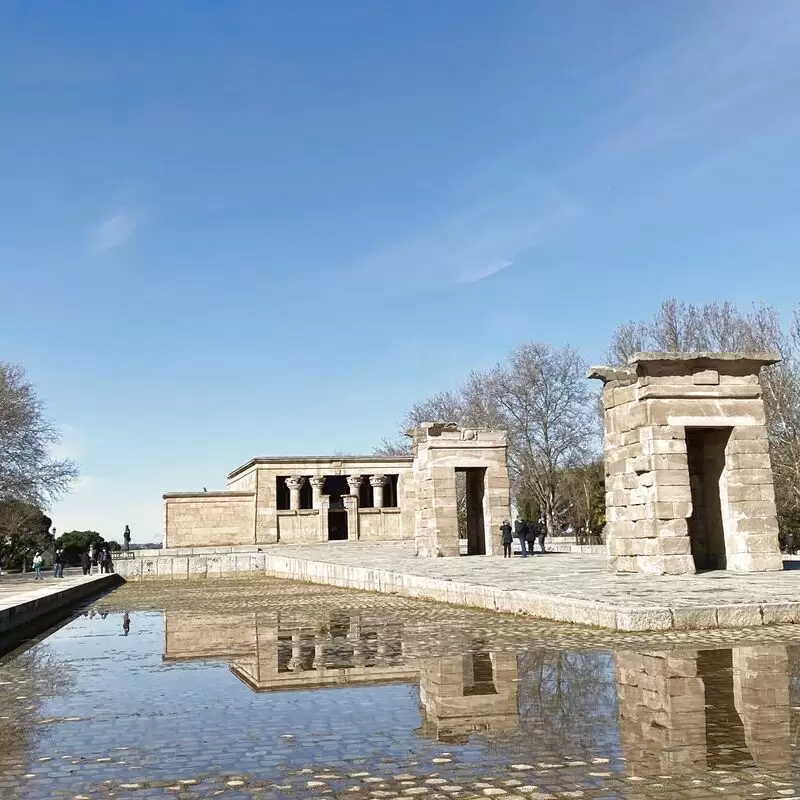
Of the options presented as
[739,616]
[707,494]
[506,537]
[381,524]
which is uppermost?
[707,494]

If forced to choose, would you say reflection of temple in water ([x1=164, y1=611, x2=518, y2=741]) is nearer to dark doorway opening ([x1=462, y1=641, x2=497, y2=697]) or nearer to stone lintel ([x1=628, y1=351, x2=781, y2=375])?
dark doorway opening ([x1=462, y1=641, x2=497, y2=697])

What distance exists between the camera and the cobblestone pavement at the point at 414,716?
4516 millimetres

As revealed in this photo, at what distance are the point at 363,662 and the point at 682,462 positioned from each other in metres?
9.78

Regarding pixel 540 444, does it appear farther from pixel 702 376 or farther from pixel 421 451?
pixel 702 376

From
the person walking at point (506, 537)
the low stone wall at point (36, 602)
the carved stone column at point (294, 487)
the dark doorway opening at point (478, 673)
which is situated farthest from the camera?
the carved stone column at point (294, 487)

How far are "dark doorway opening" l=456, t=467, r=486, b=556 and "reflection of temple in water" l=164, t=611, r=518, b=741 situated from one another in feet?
56.4

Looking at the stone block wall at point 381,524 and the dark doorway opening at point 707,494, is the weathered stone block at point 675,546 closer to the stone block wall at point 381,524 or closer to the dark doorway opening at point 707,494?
the dark doorway opening at point 707,494

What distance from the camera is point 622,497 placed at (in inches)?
678

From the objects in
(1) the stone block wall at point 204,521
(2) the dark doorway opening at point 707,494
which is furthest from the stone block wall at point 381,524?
(2) the dark doorway opening at point 707,494

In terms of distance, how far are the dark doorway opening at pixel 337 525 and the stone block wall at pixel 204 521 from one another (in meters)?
5.96

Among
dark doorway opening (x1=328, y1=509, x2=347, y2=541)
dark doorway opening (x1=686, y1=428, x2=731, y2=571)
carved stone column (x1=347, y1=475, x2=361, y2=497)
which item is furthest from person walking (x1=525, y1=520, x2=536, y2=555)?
dark doorway opening (x1=328, y1=509, x2=347, y2=541)

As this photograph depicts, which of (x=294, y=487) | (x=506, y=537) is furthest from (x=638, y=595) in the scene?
(x=294, y=487)

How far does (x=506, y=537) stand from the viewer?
1096 inches

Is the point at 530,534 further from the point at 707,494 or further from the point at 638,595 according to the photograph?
the point at 638,595
